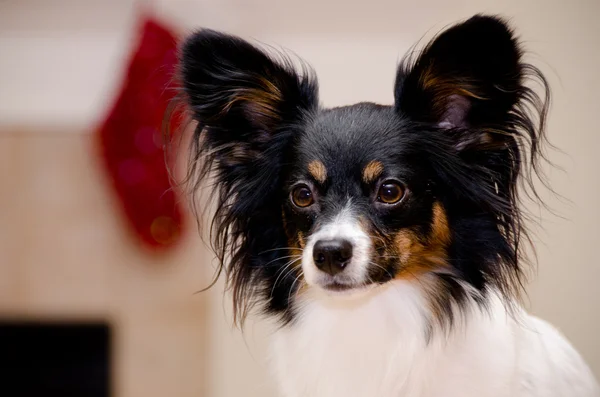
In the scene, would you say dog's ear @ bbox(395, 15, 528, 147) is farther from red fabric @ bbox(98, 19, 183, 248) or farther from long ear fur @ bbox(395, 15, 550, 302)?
red fabric @ bbox(98, 19, 183, 248)

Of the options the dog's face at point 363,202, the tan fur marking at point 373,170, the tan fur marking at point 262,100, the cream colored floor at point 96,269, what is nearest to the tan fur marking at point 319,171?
the dog's face at point 363,202

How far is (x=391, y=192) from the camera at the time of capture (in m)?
1.73

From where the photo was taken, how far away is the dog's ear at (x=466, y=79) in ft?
5.04

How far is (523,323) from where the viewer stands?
73.5 inches

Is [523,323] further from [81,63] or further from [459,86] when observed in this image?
[81,63]

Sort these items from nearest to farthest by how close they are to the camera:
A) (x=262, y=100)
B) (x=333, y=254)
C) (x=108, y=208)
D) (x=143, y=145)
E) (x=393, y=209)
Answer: (x=333, y=254) → (x=393, y=209) → (x=262, y=100) → (x=143, y=145) → (x=108, y=208)

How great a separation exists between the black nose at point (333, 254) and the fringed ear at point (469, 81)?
0.41 metres

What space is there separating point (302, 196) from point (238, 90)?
32 centimetres

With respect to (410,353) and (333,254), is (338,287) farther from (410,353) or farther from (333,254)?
(410,353)

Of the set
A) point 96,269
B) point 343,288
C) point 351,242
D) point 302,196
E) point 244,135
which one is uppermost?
point 244,135

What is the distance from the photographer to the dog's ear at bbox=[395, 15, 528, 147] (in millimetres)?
1536

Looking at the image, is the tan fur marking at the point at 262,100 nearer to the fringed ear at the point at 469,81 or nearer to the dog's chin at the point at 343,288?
the fringed ear at the point at 469,81

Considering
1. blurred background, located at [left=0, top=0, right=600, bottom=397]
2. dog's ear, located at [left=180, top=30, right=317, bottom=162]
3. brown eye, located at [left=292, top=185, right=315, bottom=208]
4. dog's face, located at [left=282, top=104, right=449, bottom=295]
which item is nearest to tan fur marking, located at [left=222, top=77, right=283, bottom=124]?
Answer: dog's ear, located at [left=180, top=30, right=317, bottom=162]

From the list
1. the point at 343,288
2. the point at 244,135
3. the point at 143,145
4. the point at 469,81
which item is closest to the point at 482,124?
the point at 469,81
